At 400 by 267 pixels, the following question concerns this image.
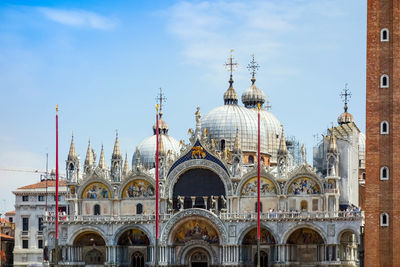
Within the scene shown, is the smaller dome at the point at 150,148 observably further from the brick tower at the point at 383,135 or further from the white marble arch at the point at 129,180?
Result: the brick tower at the point at 383,135

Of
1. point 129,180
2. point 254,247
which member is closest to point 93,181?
point 129,180

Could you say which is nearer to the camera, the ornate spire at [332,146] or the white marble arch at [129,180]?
the ornate spire at [332,146]

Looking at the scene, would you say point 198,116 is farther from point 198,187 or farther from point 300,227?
point 300,227

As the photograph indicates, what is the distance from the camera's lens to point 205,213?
9306 cm

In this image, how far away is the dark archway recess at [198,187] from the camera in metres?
95.8

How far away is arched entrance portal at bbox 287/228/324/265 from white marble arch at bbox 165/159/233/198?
742 cm

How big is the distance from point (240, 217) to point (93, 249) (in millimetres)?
15648

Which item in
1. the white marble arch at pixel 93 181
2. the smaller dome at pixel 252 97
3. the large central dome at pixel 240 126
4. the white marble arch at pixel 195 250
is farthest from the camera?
the smaller dome at pixel 252 97

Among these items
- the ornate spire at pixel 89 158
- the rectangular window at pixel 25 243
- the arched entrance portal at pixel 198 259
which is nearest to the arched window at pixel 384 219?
the arched entrance portal at pixel 198 259

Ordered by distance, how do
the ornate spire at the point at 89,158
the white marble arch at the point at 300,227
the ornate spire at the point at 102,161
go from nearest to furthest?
the white marble arch at the point at 300,227 < the ornate spire at the point at 89,158 < the ornate spire at the point at 102,161

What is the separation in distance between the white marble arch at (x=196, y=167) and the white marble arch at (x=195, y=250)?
5105 mm

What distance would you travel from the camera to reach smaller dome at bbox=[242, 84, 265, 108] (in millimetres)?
116812

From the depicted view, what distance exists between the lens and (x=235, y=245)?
92312 millimetres

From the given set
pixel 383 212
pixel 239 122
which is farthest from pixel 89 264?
pixel 383 212
